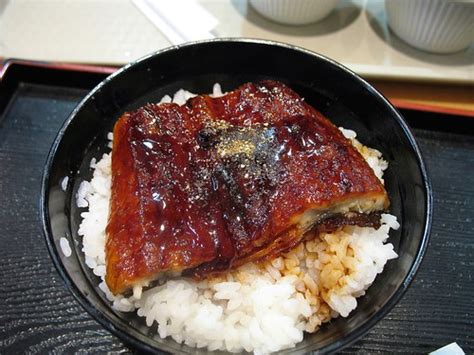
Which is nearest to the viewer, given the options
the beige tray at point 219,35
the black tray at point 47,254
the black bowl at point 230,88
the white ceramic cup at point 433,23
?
the black bowl at point 230,88

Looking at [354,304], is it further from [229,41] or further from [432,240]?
[229,41]

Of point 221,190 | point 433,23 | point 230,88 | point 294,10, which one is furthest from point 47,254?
point 433,23

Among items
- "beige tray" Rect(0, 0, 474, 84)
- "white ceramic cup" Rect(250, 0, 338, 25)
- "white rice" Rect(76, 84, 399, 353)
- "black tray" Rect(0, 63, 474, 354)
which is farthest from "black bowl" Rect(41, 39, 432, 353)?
"white ceramic cup" Rect(250, 0, 338, 25)

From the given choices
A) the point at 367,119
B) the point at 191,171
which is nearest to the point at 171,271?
the point at 191,171

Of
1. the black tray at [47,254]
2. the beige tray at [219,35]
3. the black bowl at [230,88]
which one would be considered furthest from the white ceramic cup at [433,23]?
the black bowl at [230,88]

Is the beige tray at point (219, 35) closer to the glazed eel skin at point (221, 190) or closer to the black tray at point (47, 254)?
the black tray at point (47, 254)

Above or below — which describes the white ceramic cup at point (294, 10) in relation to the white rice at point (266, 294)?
above
